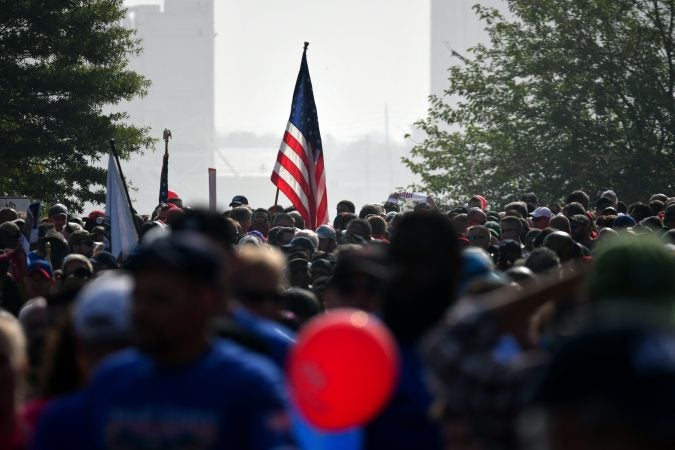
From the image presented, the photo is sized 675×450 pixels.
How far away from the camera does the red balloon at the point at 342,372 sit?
Result: 3797mm

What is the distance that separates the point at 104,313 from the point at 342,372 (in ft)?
3.45

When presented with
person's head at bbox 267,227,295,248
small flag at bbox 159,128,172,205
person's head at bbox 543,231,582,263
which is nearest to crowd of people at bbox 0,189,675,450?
person's head at bbox 543,231,582,263

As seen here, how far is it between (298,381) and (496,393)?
444 millimetres

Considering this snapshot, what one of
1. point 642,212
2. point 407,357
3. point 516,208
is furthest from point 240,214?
point 407,357

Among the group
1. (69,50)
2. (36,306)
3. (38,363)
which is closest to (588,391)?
(38,363)

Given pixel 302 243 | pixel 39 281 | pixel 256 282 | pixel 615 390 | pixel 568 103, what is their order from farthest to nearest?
1. pixel 568 103
2. pixel 302 243
3. pixel 39 281
4. pixel 256 282
5. pixel 615 390

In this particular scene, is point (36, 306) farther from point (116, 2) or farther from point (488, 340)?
point (116, 2)

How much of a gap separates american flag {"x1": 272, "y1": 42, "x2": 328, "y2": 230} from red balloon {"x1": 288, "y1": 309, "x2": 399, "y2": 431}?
13.6 m

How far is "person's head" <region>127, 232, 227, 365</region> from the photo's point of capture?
13.3 ft

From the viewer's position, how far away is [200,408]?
13.0 feet

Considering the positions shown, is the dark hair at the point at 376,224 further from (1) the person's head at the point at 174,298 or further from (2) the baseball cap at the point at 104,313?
(1) the person's head at the point at 174,298

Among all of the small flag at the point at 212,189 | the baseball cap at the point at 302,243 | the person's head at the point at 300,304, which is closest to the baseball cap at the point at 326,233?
the baseball cap at the point at 302,243

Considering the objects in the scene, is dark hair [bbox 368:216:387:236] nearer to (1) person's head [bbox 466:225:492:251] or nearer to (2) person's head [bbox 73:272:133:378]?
(1) person's head [bbox 466:225:492:251]

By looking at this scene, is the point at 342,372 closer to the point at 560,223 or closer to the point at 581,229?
the point at 560,223
